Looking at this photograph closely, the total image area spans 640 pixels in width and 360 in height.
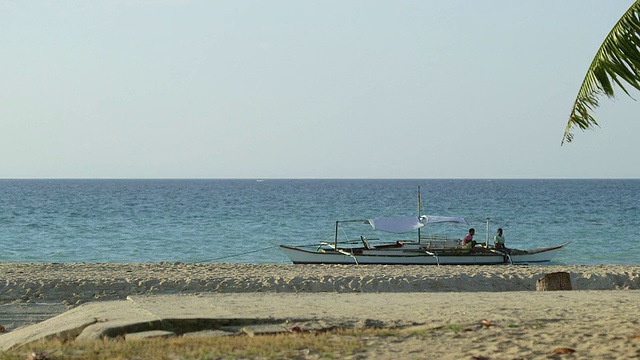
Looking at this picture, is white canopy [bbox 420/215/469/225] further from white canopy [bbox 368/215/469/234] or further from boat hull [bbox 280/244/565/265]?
boat hull [bbox 280/244/565/265]

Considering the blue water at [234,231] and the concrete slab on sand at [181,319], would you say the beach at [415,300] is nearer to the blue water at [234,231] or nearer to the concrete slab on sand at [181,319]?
the concrete slab on sand at [181,319]

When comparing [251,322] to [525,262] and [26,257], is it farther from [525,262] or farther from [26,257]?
[26,257]

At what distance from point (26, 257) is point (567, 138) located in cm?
3135

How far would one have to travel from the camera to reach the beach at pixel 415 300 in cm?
1023

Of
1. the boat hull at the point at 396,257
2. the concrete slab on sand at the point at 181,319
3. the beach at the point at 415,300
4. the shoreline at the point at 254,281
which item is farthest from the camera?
the boat hull at the point at 396,257

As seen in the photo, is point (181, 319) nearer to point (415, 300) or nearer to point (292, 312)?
point (292, 312)

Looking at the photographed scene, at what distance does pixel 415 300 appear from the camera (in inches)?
581

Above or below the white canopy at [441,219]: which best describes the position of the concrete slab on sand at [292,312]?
below

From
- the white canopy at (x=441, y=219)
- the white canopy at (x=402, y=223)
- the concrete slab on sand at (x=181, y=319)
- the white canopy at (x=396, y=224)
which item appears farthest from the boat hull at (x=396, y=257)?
the concrete slab on sand at (x=181, y=319)

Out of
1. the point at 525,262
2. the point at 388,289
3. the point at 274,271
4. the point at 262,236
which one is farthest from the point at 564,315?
the point at 262,236

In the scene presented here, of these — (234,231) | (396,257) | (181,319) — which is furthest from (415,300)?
(234,231)

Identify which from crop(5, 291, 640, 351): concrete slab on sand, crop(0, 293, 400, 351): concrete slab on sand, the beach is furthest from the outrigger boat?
crop(0, 293, 400, 351): concrete slab on sand

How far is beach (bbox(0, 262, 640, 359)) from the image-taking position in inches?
403

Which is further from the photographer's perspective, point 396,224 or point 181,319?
point 396,224
